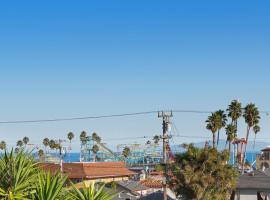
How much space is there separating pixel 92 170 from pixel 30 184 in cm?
9430

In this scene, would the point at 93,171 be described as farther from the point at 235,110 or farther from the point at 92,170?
the point at 235,110

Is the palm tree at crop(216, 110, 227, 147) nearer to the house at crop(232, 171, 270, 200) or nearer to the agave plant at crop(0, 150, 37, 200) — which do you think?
the house at crop(232, 171, 270, 200)

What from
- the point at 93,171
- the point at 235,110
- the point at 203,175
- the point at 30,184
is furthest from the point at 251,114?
the point at 30,184

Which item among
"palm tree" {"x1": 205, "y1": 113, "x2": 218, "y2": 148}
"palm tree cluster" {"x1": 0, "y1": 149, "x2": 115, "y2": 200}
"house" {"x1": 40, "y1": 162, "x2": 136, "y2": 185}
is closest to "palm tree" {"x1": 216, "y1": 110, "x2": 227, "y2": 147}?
"palm tree" {"x1": 205, "y1": 113, "x2": 218, "y2": 148}

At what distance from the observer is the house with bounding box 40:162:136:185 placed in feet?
367

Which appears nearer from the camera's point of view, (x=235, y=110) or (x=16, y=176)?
(x=16, y=176)

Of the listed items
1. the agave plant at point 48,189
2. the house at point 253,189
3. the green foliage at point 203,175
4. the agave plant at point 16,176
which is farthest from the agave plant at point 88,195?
the house at point 253,189

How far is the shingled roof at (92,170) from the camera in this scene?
4409 inches

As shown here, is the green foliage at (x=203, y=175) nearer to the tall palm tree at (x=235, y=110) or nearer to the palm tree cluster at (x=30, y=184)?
the palm tree cluster at (x=30, y=184)

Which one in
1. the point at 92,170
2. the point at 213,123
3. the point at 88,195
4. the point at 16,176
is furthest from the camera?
the point at 92,170

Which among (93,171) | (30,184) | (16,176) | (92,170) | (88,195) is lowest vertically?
(93,171)

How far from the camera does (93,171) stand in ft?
381

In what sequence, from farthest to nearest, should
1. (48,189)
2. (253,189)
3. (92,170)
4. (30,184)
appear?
1. (92,170)
2. (253,189)
3. (30,184)
4. (48,189)

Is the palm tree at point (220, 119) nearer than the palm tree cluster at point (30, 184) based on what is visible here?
No
